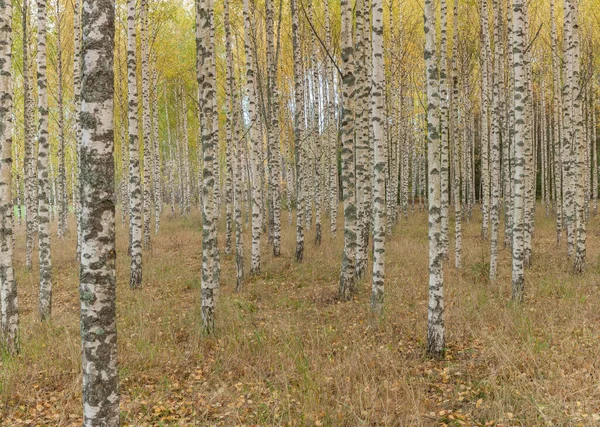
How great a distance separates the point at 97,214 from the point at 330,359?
3.37 metres

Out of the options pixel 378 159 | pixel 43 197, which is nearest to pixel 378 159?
pixel 378 159

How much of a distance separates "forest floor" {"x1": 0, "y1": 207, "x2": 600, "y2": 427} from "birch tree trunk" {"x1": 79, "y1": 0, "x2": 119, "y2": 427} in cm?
138

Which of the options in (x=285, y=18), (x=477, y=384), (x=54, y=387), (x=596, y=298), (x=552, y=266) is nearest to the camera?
(x=477, y=384)

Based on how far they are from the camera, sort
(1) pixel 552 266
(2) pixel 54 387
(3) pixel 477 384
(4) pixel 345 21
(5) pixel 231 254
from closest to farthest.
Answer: (3) pixel 477 384, (2) pixel 54 387, (4) pixel 345 21, (1) pixel 552 266, (5) pixel 231 254

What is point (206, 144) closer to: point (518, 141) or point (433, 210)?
point (433, 210)

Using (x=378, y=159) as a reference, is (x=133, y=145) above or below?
above

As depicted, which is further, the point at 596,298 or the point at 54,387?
the point at 596,298

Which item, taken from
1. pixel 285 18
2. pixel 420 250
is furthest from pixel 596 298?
pixel 285 18

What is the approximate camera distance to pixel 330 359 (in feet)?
17.0

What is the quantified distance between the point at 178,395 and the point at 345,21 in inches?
273

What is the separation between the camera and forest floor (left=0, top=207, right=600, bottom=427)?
4.13m

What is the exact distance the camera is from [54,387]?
496cm

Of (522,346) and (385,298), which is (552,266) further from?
(522,346)

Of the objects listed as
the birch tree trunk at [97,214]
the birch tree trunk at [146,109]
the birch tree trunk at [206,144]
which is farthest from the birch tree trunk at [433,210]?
the birch tree trunk at [146,109]
